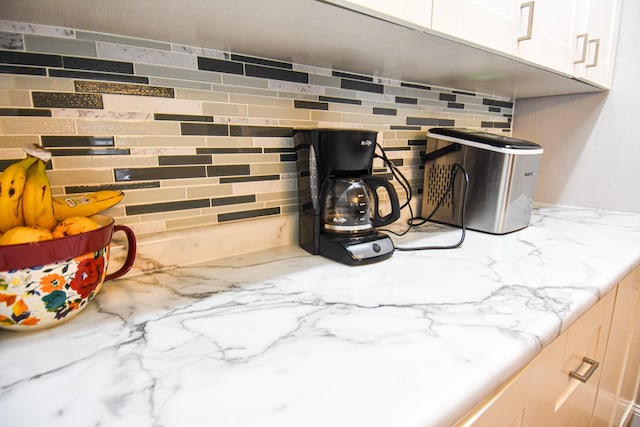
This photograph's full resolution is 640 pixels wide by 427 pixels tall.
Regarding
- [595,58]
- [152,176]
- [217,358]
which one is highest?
[595,58]

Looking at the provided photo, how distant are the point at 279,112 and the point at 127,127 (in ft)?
1.05

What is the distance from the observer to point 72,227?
46 centimetres

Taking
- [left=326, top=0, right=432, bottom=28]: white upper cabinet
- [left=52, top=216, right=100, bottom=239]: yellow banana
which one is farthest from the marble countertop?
[left=326, top=0, right=432, bottom=28]: white upper cabinet

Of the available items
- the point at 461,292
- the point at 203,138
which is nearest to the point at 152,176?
the point at 203,138

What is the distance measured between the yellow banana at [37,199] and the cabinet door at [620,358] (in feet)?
3.52

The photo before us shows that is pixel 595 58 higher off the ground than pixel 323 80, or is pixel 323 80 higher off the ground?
pixel 595 58

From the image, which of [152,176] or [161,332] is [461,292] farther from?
[152,176]

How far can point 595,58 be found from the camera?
102 cm

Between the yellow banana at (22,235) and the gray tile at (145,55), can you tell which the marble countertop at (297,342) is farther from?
the gray tile at (145,55)

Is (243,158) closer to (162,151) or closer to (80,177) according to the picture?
(162,151)

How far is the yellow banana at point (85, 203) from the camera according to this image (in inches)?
19.9

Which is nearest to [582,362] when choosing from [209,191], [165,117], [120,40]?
[209,191]

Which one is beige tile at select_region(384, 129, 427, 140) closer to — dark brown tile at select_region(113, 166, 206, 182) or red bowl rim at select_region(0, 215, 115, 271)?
dark brown tile at select_region(113, 166, 206, 182)

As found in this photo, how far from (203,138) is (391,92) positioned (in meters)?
0.59
